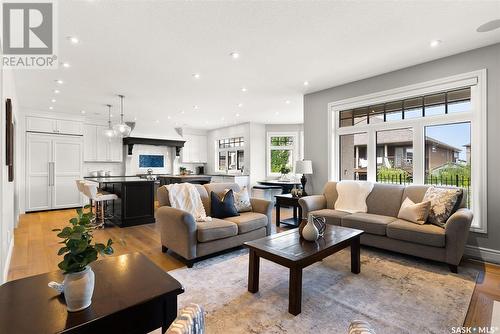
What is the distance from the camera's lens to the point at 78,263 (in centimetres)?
110

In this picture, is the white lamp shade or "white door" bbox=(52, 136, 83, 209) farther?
"white door" bbox=(52, 136, 83, 209)

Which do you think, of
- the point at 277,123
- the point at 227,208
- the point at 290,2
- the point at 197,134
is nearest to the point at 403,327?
the point at 227,208

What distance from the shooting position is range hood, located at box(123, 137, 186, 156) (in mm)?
8094

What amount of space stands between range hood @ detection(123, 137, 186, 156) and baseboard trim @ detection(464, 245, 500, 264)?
27.5 ft

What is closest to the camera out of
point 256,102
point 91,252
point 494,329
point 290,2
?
point 91,252

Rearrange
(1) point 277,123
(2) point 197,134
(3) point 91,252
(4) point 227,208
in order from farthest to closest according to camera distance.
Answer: (2) point 197,134 < (1) point 277,123 < (4) point 227,208 < (3) point 91,252

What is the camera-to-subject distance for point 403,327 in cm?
186

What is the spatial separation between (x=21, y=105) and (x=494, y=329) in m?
8.78

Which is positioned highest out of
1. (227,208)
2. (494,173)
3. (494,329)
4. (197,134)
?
(197,134)

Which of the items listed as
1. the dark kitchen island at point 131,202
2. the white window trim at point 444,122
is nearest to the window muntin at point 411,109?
the white window trim at point 444,122

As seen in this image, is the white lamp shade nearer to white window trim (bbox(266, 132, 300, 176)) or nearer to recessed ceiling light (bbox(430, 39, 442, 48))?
recessed ceiling light (bbox(430, 39, 442, 48))

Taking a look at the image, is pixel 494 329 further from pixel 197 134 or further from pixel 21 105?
pixel 197 134

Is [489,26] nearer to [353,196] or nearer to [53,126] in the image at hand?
[353,196]

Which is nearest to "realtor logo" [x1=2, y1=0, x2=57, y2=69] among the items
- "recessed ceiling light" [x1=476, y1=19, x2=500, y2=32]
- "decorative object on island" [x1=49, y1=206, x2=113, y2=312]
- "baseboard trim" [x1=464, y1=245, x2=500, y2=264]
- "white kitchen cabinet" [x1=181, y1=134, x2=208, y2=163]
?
"decorative object on island" [x1=49, y1=206, x2=113, y2=312]
